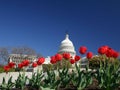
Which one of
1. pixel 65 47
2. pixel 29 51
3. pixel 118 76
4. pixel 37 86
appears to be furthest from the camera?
pixel 65 47

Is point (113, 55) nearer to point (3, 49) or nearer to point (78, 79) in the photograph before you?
point (78, 79)

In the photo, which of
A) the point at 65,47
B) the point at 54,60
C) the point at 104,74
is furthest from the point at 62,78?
the point at 65,47

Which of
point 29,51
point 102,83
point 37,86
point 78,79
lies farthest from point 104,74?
point 29,51

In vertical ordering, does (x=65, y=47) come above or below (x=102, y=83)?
above

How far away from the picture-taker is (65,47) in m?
85.2

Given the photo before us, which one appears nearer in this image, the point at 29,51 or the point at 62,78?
the point at 62,78

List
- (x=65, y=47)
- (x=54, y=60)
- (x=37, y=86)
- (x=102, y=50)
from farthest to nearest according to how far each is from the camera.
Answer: (x=65, y=47) → (x=37, y=86) → (x=54, y=60) → (x=102, y=50)

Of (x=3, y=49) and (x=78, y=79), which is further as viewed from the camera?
(x=3, y=49)

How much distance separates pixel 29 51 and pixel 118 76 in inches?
2802

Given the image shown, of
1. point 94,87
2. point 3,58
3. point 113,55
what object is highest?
point 3,58

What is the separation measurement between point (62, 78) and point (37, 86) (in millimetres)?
1028

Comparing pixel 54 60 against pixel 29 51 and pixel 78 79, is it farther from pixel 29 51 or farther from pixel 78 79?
pixel 29 51

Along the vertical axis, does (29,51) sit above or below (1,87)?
above

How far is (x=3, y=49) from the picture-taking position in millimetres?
82875
